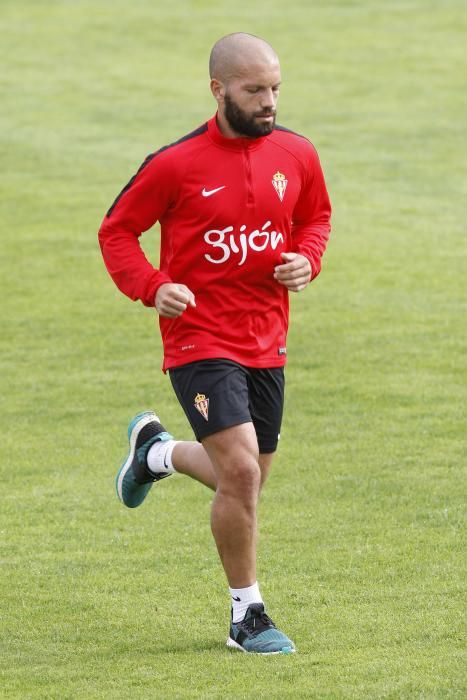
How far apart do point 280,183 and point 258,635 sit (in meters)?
1.81

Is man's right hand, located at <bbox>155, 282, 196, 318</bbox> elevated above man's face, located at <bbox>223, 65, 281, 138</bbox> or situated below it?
below

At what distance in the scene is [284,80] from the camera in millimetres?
24047

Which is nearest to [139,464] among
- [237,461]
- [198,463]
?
[198,463]

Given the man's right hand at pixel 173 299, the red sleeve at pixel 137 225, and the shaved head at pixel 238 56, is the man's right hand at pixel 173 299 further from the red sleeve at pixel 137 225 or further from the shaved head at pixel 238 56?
the shaved head at pixel 238 56

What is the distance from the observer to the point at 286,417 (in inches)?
409

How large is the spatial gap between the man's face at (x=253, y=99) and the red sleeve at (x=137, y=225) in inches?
13.3

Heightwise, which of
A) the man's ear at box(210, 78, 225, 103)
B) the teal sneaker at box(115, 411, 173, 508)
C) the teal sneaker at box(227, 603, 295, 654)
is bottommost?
the teal sneaker at box(227, 603, 295, 654)

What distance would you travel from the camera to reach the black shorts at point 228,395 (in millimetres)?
6074

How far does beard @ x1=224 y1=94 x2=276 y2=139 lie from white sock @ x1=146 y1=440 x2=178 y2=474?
1605mm

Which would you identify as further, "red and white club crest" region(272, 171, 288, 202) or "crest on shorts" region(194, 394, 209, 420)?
"red and white club crest" region(272, 171, 288, 202)

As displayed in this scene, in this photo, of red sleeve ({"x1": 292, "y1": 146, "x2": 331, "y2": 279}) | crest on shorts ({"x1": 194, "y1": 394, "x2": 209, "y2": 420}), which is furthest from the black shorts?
red sleeve ({"x1": 292, "y1": 146, "x2": 331, "y2": 279})

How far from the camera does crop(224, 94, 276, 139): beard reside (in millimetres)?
6086

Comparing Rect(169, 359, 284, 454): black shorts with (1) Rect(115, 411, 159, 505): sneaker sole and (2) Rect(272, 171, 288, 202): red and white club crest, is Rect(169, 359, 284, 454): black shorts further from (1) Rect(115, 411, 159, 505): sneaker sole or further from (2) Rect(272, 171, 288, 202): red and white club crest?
(1) Rect(115, 411, 159, 505): sneaker sole

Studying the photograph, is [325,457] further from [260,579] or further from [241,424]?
[241,424]
